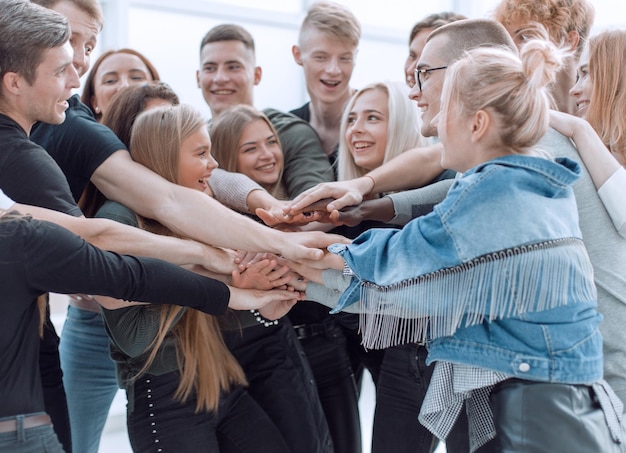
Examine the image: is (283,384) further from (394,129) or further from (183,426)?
(394,129)

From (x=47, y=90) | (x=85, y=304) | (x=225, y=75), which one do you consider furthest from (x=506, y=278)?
(x=225, y=75)

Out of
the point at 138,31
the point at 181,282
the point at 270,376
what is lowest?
the point at 270,376

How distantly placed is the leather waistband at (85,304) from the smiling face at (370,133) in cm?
98

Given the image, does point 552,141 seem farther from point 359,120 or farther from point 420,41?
point 420,41

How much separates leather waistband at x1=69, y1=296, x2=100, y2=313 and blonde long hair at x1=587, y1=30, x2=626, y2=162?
1614mm

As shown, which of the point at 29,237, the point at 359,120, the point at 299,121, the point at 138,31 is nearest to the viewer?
the point at 29,237

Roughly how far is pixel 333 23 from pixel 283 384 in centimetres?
146

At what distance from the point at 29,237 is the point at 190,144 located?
0.79 metres

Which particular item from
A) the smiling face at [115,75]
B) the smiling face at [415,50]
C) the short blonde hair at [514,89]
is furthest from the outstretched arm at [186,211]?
the smiling face at [415,50]

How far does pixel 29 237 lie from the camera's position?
153 cm

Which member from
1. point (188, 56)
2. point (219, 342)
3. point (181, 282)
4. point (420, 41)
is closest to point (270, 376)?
point (219, 342)

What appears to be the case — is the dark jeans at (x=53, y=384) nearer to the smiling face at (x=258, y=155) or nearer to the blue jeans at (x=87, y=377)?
the blue jeans at (x=87, y=377)

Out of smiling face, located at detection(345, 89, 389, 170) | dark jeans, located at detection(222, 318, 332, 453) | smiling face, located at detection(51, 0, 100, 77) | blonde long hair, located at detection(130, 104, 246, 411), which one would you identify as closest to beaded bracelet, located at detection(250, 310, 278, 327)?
dark jeans, located at detection(222, 318, 332, 453)

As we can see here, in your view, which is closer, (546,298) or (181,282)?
(546,298)
